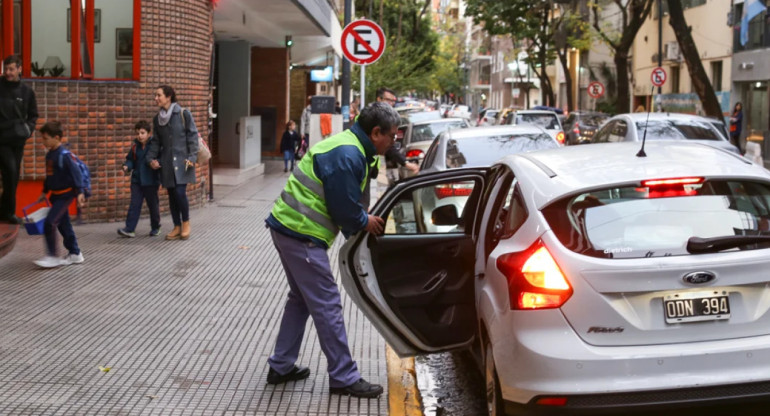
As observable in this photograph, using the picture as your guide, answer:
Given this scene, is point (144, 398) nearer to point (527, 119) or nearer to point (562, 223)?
point (562, 223)

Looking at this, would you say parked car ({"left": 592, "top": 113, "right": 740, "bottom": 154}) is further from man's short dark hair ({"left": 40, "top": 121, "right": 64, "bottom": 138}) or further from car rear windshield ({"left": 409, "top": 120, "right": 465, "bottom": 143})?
man's short dark hair ({"left": 40, "top": 121, "right": 64, "bottom": 138})

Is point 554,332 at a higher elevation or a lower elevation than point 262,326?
higher

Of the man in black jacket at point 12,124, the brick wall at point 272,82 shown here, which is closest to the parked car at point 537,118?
the brick wall at point 272,82

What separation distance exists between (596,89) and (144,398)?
4176 cm

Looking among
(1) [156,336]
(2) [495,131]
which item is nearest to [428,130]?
(2) [495,131]

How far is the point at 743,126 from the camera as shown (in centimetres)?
3734

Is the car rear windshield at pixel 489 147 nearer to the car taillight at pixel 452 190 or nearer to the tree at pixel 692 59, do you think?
the car taillight at pixel 452 190

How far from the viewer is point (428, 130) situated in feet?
75.2

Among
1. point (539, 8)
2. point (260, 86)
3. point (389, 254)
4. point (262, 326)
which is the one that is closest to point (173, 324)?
point (262, 326)

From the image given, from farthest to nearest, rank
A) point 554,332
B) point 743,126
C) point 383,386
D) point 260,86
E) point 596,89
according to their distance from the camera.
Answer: point 596,89, point 743,126, point 260,86, point 383,386, point 554,332

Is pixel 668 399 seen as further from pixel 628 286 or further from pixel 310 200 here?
pixel 310 200

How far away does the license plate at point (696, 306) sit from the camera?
14.6 feet

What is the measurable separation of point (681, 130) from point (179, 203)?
9648 millimetres

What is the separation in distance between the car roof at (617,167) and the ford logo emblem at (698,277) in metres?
0.54
